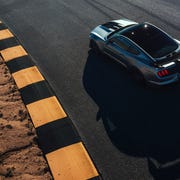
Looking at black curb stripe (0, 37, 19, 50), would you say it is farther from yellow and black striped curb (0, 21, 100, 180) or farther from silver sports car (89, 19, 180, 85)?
silver sports car (89, 19, 180, 85)

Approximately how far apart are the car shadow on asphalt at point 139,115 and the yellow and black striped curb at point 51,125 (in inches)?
38.7

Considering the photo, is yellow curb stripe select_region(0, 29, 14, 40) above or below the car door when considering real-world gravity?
below

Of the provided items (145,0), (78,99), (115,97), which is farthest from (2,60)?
(145,0)

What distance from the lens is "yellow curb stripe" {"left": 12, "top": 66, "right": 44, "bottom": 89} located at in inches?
406

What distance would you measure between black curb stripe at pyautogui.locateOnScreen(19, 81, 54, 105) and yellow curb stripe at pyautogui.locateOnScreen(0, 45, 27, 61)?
2275 millimetres

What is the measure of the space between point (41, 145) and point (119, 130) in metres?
2.12

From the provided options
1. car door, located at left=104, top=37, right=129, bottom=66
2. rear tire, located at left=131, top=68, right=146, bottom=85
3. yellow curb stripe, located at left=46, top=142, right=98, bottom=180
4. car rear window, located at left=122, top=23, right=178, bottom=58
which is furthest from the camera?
car door, located at left=104, top=37, right=129, bottom=66

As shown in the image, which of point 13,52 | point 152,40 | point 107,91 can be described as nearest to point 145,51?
point 152,40

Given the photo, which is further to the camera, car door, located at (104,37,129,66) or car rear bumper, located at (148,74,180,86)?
car door, located at (104,37,129,66)

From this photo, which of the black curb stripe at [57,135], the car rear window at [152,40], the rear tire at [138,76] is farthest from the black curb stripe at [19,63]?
the rear tire at [138,76]

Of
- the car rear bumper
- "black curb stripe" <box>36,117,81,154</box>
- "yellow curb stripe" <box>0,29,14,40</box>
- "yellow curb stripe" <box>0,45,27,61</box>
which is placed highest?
the car rear bumper

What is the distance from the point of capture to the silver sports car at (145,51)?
899 centimetres

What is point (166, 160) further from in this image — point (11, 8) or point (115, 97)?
point (11, 8)

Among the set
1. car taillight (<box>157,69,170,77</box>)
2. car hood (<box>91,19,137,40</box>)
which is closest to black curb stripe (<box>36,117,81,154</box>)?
car taillight (<box>157,69,170,77</box>)
